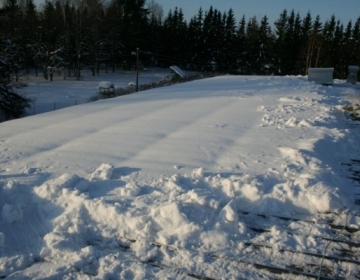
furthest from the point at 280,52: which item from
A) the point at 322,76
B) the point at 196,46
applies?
the point at 322,76

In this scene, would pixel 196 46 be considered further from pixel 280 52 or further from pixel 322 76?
pixel 322 76

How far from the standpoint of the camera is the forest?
130 ft

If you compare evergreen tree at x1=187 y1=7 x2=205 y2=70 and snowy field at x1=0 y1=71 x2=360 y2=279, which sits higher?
evergreen tree at x1=187 y1=7 x2=205 y2=70

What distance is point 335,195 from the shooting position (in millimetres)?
4129

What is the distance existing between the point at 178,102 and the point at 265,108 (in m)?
3.03

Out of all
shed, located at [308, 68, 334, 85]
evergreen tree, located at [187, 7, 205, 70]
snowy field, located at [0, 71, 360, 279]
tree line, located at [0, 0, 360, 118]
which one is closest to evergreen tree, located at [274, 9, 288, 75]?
tree line, located at [0, 0, 360, 118]

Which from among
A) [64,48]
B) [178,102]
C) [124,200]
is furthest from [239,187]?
[64,48]

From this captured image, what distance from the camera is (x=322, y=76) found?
17.1 m

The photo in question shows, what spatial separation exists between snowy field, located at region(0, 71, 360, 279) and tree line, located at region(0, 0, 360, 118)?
32623 millimetres

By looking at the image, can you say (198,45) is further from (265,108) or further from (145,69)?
(265,108)

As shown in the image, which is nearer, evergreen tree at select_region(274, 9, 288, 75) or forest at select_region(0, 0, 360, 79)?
forest at select_region(0, 0, 360, 79)

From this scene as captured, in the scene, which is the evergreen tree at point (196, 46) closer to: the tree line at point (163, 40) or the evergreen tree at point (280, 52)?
the tree line at point (163, 40)

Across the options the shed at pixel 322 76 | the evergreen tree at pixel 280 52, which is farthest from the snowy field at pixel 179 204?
the evergreen tree at pixel 280 52

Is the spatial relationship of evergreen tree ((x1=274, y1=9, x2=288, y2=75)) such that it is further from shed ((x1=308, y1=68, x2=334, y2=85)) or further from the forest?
shed ((x1=308, y1=68, x2=334, y2=85))
